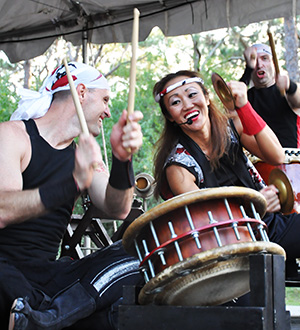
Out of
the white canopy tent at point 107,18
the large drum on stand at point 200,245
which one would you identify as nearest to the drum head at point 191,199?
the large drum on stand at point 200,245

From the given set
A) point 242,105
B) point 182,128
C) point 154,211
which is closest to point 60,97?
point 182,128

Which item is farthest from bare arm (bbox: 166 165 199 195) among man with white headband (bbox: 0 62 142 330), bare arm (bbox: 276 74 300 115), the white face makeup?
bare arm (bbox: 276 74 300 115)

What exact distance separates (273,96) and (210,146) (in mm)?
1349

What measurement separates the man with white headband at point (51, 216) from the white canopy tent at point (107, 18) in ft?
6.31

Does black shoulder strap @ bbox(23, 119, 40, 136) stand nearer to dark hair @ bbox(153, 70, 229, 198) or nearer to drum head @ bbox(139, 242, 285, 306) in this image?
dark hair @ bbox(153, 70, 229, 198)

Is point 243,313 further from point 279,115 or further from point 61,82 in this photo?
point 279,115

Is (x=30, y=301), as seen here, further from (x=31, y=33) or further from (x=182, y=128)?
(x=31, y=33)

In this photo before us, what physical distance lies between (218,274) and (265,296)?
7.0 inches

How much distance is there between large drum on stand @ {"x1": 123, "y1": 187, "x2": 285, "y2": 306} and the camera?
1.74m

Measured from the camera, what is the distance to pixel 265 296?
5.43 feet

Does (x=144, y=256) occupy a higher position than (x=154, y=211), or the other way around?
(x=154, y=211)

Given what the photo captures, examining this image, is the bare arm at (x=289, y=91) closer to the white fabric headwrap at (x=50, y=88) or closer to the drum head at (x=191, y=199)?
the white fabric headwrap at (x=50, y=88)

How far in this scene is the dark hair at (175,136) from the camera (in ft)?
9.62

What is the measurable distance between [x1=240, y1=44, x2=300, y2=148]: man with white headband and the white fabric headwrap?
1443 mm
